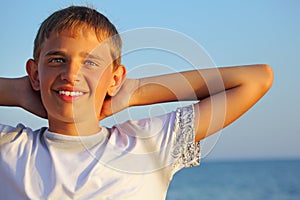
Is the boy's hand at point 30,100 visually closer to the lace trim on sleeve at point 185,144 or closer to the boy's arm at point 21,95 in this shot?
the boy's arm at point 21,95

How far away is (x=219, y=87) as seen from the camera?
2182mm

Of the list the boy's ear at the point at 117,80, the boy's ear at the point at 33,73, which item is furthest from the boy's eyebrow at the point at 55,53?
the boy's ear at the point at 117,80

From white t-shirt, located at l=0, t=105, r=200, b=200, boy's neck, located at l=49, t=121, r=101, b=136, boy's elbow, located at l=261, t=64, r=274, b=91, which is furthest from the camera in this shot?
boy's elbow, located at l=261, t=64, r=274, b=91

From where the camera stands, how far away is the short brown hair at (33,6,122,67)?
81.7 inches

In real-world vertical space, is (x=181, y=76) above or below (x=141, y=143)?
above

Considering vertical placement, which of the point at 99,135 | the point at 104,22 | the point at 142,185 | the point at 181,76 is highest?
the point at 104,22

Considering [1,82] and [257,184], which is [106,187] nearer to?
[1,82]

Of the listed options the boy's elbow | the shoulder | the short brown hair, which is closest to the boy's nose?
the short brown hair

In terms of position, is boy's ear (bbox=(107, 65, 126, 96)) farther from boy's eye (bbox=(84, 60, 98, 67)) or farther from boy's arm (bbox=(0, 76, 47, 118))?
boy's arm (bbox=(0, 76, 47, 118))

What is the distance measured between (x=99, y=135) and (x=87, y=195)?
24 centimetres

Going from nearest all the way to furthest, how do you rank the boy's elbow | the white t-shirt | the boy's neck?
the white t-shirt → the boy's neck → the boy's elbow

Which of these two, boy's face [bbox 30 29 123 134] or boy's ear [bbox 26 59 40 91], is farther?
boy's ear [bbox 26 59 40 91]

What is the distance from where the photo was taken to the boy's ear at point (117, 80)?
2143 millimetres

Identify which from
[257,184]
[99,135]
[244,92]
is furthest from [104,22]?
[257,184]
